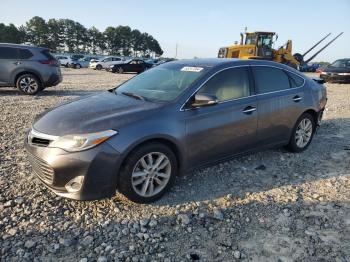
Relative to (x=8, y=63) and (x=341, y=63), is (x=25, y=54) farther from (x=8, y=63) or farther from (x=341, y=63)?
(x=341, y=63)

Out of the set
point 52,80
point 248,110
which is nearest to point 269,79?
point 248,110

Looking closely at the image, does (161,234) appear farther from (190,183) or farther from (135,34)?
(135,34)

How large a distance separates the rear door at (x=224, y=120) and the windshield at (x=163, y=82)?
25 cm

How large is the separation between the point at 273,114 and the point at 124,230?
9.42ft

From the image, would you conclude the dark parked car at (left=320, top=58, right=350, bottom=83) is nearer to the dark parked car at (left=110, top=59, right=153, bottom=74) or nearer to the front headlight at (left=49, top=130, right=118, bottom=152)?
the dark parked car at (left=110, top=59, right=153, bottom=74)

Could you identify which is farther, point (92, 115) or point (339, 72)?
point (339, 72)

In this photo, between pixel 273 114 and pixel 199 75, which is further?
pixel 273 114

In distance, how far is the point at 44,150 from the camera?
3.40 m

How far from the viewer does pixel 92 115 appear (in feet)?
12.0

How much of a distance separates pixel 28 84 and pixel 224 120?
369 inches

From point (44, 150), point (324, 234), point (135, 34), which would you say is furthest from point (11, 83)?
point (135, 34)

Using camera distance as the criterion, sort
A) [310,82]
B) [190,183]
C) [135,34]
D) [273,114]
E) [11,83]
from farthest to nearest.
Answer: [135,34] → [11,83] → [310,82] → [273,114] → [190,183]

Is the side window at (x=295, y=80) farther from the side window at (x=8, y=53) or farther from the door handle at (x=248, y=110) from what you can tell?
the side window at (x=8, y=53)

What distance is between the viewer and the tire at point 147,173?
3.49 metres
